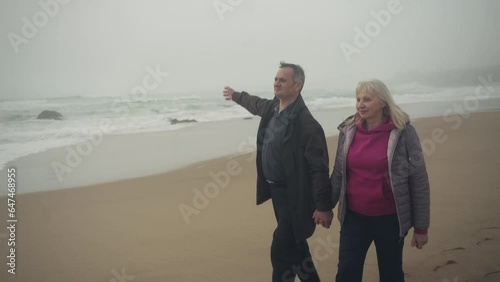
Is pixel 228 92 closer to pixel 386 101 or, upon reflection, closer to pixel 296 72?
pixel 296 72

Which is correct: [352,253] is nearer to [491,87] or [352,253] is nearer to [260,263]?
[260,263]

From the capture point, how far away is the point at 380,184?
219 centimetres

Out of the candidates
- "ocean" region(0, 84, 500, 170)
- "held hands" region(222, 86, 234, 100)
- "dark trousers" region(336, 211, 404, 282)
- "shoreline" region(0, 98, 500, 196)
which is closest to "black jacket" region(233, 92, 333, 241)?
"dark trousers" region(336, 211, 404, 282)

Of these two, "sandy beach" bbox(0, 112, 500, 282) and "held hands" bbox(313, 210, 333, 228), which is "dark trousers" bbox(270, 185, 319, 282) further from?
"sandy beach" bbox(0, 112, 500, 282)

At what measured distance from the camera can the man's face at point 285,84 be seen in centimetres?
257

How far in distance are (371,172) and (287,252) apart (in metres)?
0.86

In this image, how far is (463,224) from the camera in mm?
3941

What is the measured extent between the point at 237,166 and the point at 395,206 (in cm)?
534

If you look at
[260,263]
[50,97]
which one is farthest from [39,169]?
[50,97]

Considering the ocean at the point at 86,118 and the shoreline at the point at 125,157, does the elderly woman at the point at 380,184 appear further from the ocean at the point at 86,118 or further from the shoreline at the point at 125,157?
the ocean at the point at 86,118

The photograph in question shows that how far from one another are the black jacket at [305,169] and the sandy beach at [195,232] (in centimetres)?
96

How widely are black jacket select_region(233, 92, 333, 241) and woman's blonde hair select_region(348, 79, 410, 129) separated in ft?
1.10

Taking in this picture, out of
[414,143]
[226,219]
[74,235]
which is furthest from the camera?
[226,219]

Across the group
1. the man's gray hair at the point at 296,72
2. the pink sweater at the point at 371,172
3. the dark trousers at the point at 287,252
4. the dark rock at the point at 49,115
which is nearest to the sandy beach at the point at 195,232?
the dark trousers at the point at 287,252
